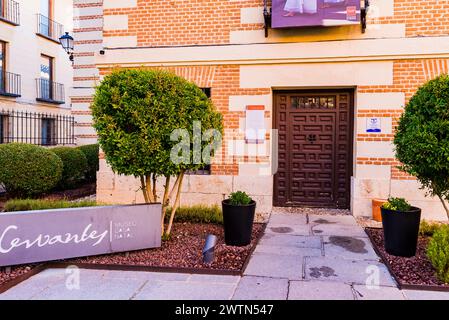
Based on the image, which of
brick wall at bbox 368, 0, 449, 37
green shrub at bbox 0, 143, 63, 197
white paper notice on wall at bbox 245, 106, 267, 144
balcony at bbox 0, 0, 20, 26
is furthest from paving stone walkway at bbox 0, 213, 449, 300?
balcony at bbox 0, 0, 20, 26

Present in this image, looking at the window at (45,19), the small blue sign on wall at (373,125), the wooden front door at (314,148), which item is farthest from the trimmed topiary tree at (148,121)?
the window at (45,19)

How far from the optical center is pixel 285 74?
790cm

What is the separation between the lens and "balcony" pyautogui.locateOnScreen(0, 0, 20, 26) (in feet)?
57.8

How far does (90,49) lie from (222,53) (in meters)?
8.00

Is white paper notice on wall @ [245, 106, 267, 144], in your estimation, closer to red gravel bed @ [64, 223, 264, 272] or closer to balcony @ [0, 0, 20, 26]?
red gravel bed @ [64, 223, 264, 272]

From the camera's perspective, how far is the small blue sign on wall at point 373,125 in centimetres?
754

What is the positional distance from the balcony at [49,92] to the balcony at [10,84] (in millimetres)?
1265

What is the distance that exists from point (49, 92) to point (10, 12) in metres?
4.53

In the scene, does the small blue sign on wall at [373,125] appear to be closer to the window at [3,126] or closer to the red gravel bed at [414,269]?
the red gravel bed at [414,269]

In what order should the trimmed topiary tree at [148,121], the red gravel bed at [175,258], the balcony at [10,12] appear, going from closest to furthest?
1. the red gravel bed at [175,258]
2. the trimmed topiary tree at [148,121]
3. the balcony at [10,12]

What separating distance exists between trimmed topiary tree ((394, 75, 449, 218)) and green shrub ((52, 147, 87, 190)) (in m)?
8.88

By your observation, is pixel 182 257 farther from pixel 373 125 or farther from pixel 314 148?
pixel 373 125

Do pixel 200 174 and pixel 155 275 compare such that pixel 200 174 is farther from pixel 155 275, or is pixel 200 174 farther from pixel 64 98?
pixel 64 98

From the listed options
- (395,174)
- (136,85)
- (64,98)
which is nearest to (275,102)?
(395,174)
